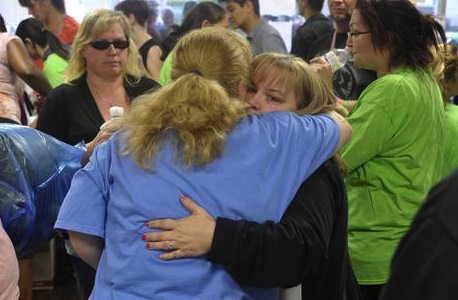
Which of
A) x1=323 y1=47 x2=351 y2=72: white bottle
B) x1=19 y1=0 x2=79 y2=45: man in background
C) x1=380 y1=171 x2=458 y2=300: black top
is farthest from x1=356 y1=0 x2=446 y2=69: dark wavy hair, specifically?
x1=19 y1=0 x2=79 y2=45: man in background

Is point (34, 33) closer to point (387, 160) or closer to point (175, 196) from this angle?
point (387, 160)

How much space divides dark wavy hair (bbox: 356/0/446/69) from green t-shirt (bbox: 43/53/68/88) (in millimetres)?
1916

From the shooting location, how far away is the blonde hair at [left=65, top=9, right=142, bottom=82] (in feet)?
8.14

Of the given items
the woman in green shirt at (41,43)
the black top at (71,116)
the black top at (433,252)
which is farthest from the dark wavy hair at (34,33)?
the black top at (433,252)

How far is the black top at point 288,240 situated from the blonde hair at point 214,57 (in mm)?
270

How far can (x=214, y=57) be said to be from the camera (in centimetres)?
134

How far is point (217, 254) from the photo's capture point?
48.8 inches

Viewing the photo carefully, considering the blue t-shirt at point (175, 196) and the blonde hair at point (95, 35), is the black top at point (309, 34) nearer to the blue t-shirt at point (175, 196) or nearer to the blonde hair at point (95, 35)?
the blonde hair at point (95, 35)

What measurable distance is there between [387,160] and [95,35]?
3.92ft

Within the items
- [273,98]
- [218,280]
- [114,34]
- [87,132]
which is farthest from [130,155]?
[114,34]

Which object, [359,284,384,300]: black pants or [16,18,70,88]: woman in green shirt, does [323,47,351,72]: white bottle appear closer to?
[359,284,384,300]: black pants

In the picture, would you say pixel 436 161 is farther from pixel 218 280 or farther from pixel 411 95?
pixel 218 280

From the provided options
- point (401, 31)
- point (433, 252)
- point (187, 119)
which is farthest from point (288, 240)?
point (401, 31)

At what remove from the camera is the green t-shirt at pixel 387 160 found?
192cm
